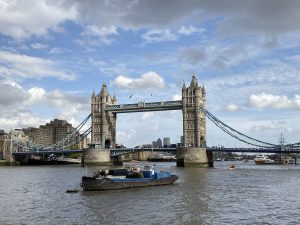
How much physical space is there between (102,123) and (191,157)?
3882cm

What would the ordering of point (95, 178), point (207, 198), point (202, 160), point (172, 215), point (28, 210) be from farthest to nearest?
1. point (202, 160)
2. point (95, 178)
3. point (207, 198)
4. point (28, 210)
5. point (172, 215)

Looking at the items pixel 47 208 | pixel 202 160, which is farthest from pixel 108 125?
pixel 47 208

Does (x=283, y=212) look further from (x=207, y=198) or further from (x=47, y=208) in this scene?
(x=47, y=208)

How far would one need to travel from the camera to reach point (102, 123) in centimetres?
13462

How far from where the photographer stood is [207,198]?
38.6 meters

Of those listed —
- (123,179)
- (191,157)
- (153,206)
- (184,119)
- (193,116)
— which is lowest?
(153,206)

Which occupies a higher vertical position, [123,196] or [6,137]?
[6,137]

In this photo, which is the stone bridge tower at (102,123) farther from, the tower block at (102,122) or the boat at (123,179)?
the boat at (123,179)

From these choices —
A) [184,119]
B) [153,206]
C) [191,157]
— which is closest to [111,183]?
[153,206]

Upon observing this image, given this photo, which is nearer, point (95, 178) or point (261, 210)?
point (261, 210)

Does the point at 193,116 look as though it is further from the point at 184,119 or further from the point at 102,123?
the point at 102,123

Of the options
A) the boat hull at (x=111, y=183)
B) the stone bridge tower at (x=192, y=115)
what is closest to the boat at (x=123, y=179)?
the boat hull at (x=111, y=183)

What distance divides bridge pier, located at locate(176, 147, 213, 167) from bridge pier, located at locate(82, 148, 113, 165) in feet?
78.5

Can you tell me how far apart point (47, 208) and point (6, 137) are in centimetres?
13252
